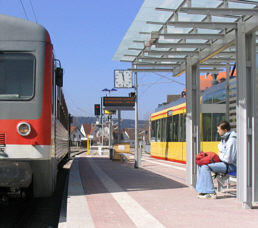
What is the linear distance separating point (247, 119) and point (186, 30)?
9.62ft

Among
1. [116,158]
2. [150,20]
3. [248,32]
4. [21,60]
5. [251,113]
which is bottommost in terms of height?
[116,158]

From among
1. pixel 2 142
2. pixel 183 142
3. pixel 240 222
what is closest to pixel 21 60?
pixel 2 142

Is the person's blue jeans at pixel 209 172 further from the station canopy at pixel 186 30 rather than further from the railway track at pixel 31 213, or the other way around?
the railway track at pixel 31 213

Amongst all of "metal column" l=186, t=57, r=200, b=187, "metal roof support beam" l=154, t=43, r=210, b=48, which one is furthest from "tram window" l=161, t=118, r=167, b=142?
"metal roof support beam" l=154, t=43, r=210, b=48

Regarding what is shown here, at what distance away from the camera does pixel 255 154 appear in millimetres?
6699

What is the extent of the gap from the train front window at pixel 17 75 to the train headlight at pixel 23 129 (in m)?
0.43

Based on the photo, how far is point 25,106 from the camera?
21.2ft

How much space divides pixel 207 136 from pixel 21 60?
12472mm

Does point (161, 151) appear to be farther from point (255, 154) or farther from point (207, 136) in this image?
point (255, 154)

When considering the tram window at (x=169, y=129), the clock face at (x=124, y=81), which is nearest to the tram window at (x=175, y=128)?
the tram window at (x=169, y=129)

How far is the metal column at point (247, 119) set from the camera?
6.70 meters

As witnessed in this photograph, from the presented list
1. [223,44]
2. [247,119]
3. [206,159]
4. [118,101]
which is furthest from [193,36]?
[118,101]

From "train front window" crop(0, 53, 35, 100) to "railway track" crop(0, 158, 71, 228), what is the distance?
6.27ft

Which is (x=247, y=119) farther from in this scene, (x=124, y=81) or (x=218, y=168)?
(x=124, y=81)
